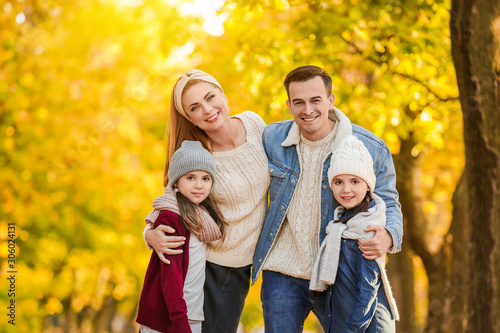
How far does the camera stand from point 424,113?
8000 millimetres

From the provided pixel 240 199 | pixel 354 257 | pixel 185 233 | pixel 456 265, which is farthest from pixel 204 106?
pixel 456 265

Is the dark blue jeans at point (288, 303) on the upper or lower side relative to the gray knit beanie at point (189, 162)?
lower

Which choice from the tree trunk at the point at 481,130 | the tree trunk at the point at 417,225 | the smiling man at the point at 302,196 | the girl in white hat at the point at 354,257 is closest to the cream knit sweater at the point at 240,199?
the smiling man at the point at 302,196

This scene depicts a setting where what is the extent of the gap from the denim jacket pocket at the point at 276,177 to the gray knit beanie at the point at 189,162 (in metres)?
0.47

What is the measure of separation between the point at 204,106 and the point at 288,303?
155 centimetres

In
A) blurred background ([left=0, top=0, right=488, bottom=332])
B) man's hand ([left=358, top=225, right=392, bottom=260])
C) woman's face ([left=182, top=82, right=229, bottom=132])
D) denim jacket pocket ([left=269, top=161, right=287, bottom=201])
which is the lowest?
man's hand ([left=358, top=225, right=392, bottom=260])

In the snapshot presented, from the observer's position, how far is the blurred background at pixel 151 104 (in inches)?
302

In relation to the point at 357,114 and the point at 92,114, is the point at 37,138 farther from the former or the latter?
the point at 357,114

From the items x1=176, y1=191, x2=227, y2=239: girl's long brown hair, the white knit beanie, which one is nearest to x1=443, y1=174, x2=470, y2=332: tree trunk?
the white knit beanie

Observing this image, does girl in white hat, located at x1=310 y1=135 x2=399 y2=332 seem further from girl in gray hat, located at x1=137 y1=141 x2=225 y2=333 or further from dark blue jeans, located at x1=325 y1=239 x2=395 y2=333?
girl in gray hat, located at x1=137 y1=141 x2=225 y2=333

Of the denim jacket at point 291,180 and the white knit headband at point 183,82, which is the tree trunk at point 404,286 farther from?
the white knit headband at point 183,82

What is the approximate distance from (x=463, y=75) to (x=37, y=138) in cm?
1002

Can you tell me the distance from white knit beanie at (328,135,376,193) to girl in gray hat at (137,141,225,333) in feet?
2.91

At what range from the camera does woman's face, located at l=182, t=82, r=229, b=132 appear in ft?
14.3
